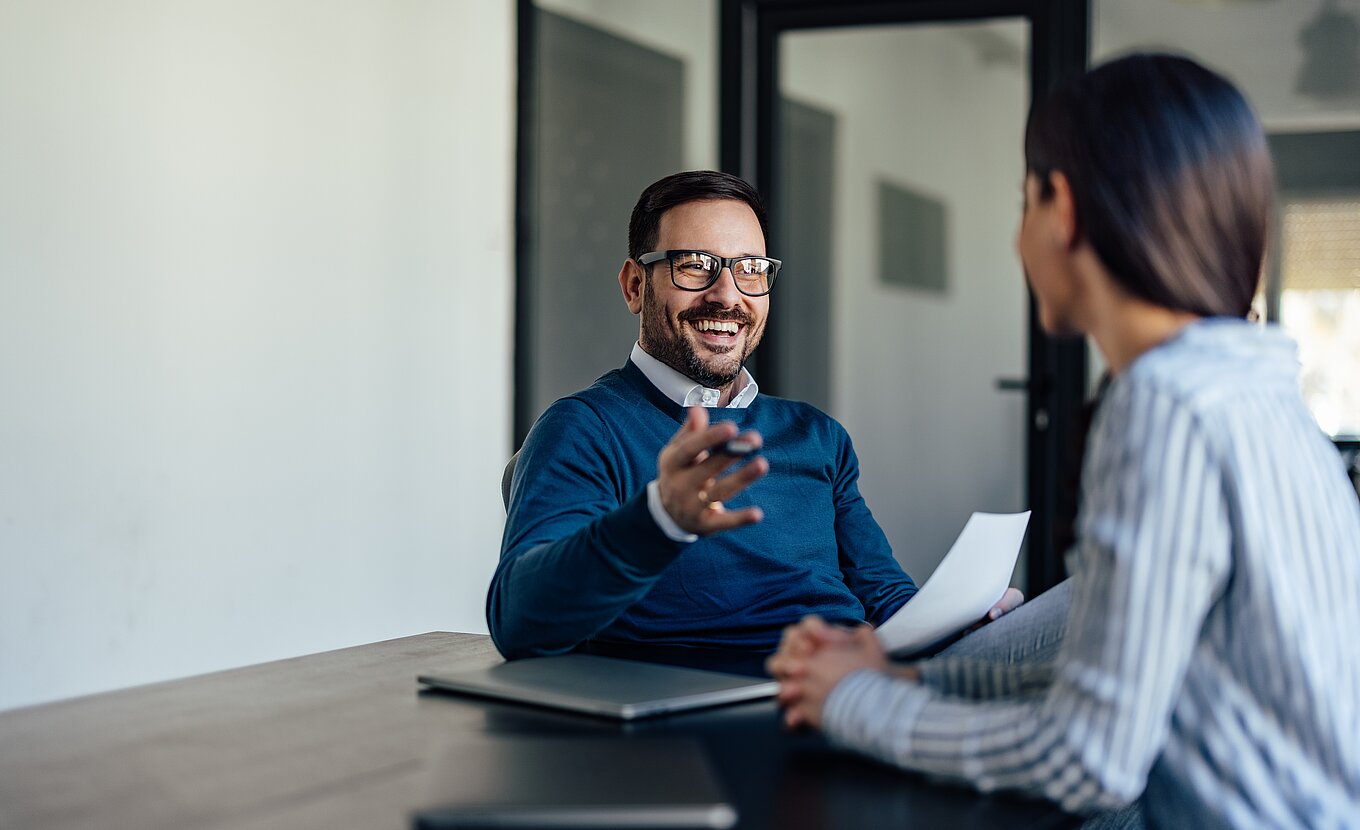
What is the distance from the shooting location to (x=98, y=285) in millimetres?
2705

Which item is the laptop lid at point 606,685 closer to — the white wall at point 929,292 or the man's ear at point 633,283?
the man's ear at point 633,283

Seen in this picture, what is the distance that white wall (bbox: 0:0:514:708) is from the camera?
2.61 m

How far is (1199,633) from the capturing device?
91cm

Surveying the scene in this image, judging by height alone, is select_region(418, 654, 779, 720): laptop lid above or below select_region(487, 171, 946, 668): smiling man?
below

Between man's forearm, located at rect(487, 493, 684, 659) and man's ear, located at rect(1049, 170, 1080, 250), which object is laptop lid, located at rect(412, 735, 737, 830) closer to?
man's forearm, located at rect(487, 493, 684, 659)

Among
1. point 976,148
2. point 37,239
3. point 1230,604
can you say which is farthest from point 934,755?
point 976,148

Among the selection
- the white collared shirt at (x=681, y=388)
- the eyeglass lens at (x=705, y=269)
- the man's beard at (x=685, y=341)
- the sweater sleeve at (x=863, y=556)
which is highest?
the eyeglass lens at (x=705, y=269)

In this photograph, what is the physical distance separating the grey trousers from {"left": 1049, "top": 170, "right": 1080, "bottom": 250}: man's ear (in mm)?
362

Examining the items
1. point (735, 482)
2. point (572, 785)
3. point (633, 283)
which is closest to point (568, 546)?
point (735, 482)

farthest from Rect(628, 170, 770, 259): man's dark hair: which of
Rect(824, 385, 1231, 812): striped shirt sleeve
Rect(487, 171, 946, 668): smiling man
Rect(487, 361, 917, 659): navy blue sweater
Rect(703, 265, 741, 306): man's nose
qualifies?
Rect(824, 385, 1231, 812): striped shirt sleeve

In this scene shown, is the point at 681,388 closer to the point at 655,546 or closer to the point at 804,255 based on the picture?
the point at 655,546

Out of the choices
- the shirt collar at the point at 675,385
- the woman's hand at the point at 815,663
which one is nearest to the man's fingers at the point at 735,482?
the woman's hand at the point at 815,663

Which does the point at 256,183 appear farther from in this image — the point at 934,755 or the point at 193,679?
the point at 934,755

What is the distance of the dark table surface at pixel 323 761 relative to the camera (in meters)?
0.86
